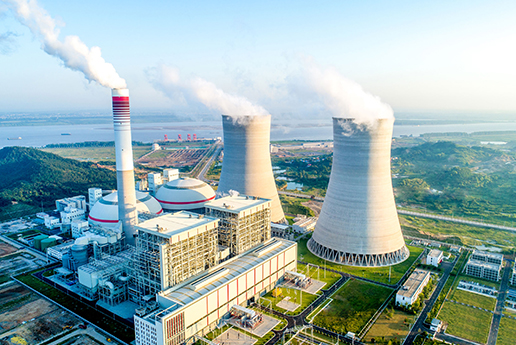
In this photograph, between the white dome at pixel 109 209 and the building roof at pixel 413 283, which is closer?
the building roof at pixel 413 283

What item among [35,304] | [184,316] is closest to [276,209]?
[184,316]

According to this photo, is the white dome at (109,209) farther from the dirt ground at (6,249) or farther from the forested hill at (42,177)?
the forested hill at (42,177)

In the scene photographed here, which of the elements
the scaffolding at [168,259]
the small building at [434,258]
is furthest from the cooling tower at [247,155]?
the small building at [434,258]

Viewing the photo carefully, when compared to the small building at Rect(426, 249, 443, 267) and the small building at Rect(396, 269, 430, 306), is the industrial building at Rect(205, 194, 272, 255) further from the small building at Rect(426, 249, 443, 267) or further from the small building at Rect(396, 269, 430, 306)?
the small building at Rect(426, 249, 443, 267)

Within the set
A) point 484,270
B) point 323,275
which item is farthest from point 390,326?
point 484,270

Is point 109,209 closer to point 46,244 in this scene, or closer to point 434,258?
point 46,244
